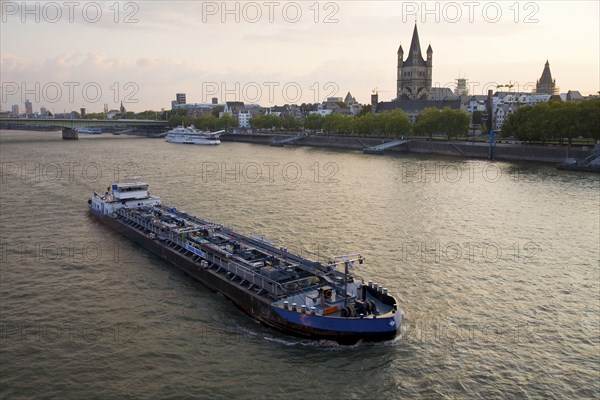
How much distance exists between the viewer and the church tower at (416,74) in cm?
17438

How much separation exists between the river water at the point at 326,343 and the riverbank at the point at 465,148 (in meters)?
27.1

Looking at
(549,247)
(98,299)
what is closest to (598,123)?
(549,247)

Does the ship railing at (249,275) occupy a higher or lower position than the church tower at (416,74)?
lower

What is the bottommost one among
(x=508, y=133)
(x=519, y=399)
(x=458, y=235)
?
(x=519, y=399)

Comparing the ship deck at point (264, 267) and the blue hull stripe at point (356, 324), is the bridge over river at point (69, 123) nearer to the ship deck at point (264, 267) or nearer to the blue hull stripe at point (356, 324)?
the ship deck at point (264, 267)

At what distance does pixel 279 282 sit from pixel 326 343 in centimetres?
369

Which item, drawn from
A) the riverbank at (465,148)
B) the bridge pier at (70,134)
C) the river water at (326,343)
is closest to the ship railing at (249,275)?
the river water at (326,343)

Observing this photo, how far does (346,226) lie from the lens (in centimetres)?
3344

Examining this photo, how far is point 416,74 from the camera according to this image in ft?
573

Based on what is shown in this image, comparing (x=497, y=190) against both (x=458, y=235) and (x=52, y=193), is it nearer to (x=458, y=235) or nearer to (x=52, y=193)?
(x=458, y=235)

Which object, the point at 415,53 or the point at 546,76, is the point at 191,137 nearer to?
the point at 415,53

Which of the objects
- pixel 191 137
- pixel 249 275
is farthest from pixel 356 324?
pixel 191 137

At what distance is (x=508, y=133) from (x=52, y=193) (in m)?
71.0

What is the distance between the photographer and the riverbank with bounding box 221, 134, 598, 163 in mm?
69312
